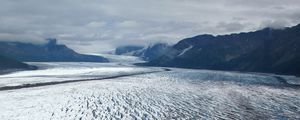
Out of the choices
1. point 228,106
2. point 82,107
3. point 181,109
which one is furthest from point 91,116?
point 228,106

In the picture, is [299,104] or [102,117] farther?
[299,104]

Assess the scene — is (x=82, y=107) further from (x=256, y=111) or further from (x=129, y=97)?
(x=256, y=111)

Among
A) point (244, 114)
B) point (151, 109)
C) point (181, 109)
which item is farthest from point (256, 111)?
point (151, 109)

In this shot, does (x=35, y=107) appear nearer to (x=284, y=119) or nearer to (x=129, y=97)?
(x=129, y=97)

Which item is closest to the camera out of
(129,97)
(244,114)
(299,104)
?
(244,114)

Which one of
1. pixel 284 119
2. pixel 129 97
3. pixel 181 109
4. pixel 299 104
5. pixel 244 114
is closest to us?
pixel 284 119

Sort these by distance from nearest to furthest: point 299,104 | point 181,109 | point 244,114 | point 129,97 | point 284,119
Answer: point 284,119 < point 244,114 < point 181,109 < point 299,104 < point 129,97

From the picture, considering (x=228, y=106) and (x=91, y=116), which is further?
(x=228, y=106)

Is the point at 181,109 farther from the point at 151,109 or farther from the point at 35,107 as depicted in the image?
the point at 35,107
